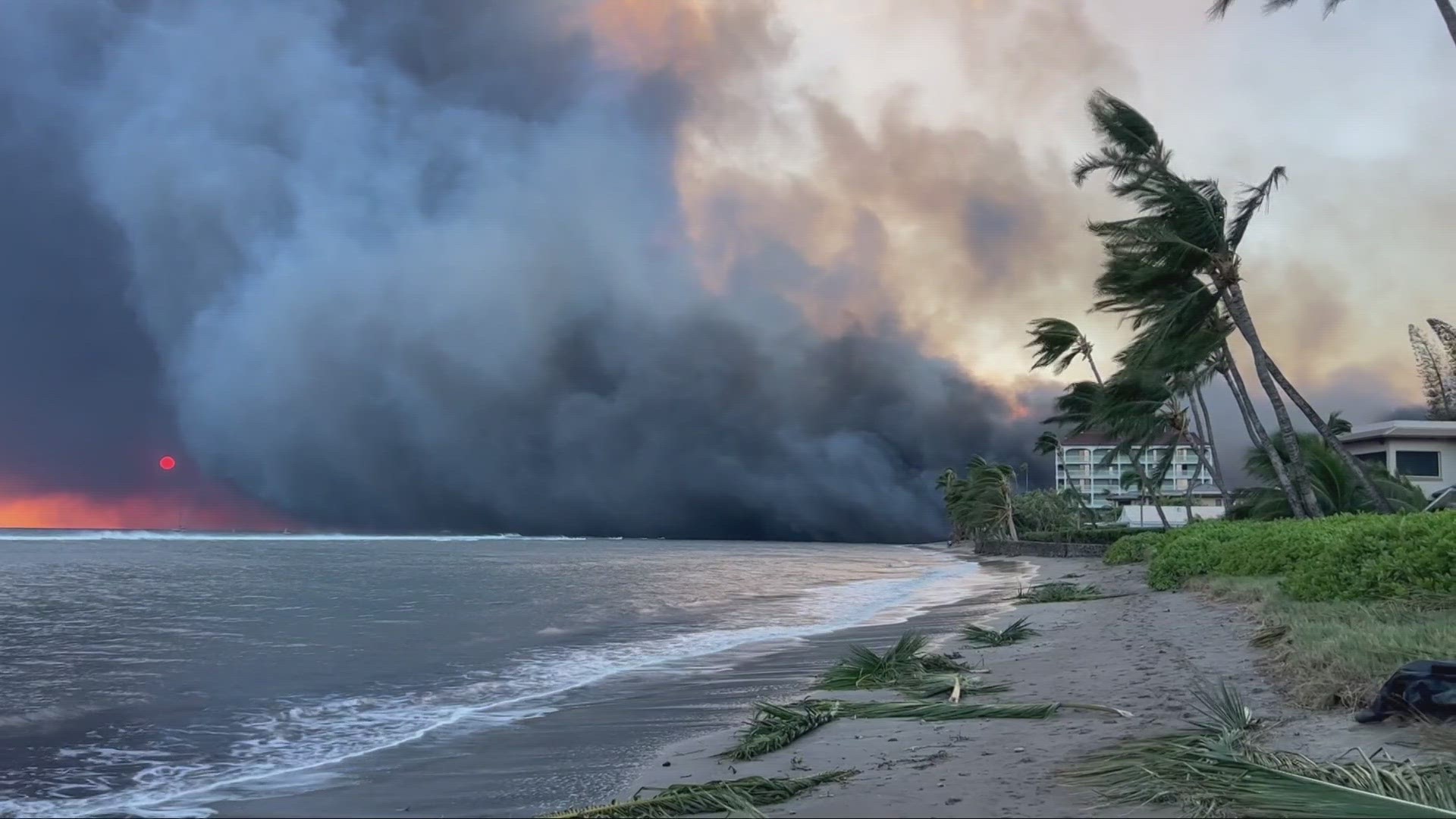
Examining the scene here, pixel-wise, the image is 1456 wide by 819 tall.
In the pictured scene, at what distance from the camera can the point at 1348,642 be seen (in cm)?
666

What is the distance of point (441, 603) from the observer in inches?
909

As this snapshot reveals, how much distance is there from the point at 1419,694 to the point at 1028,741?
2.09m

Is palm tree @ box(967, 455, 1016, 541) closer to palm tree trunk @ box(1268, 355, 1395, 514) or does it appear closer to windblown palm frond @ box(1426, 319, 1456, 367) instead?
windblown palm frond @ box(1426, 319, 1456, 367)

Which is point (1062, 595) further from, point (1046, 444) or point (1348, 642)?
point (1046, 444)

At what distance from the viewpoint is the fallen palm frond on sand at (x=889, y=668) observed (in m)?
9.23

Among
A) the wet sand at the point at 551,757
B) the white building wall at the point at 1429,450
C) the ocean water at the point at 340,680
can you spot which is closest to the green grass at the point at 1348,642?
the wet sand at the point at 551,757

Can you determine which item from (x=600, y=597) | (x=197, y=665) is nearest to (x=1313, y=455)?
→ (x=600, y=597)

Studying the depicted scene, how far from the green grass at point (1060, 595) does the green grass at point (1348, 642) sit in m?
10.5

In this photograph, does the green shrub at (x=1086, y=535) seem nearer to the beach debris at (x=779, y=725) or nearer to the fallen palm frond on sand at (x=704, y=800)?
the beach debris at (x=779, y=725)

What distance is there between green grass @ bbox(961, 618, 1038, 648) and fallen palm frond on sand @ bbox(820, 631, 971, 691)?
3.00 metres

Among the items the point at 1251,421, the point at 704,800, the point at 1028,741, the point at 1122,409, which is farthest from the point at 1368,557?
the point at 1122,409

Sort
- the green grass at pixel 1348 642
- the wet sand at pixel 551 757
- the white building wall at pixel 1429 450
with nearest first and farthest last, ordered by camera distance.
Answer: the green grass at pixel 1348 642, the wet sand at pixel 551 757, the white building wall at pixel 1429 450

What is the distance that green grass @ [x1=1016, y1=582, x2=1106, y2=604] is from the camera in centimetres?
2114

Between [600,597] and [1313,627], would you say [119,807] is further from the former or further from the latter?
[600,597]
